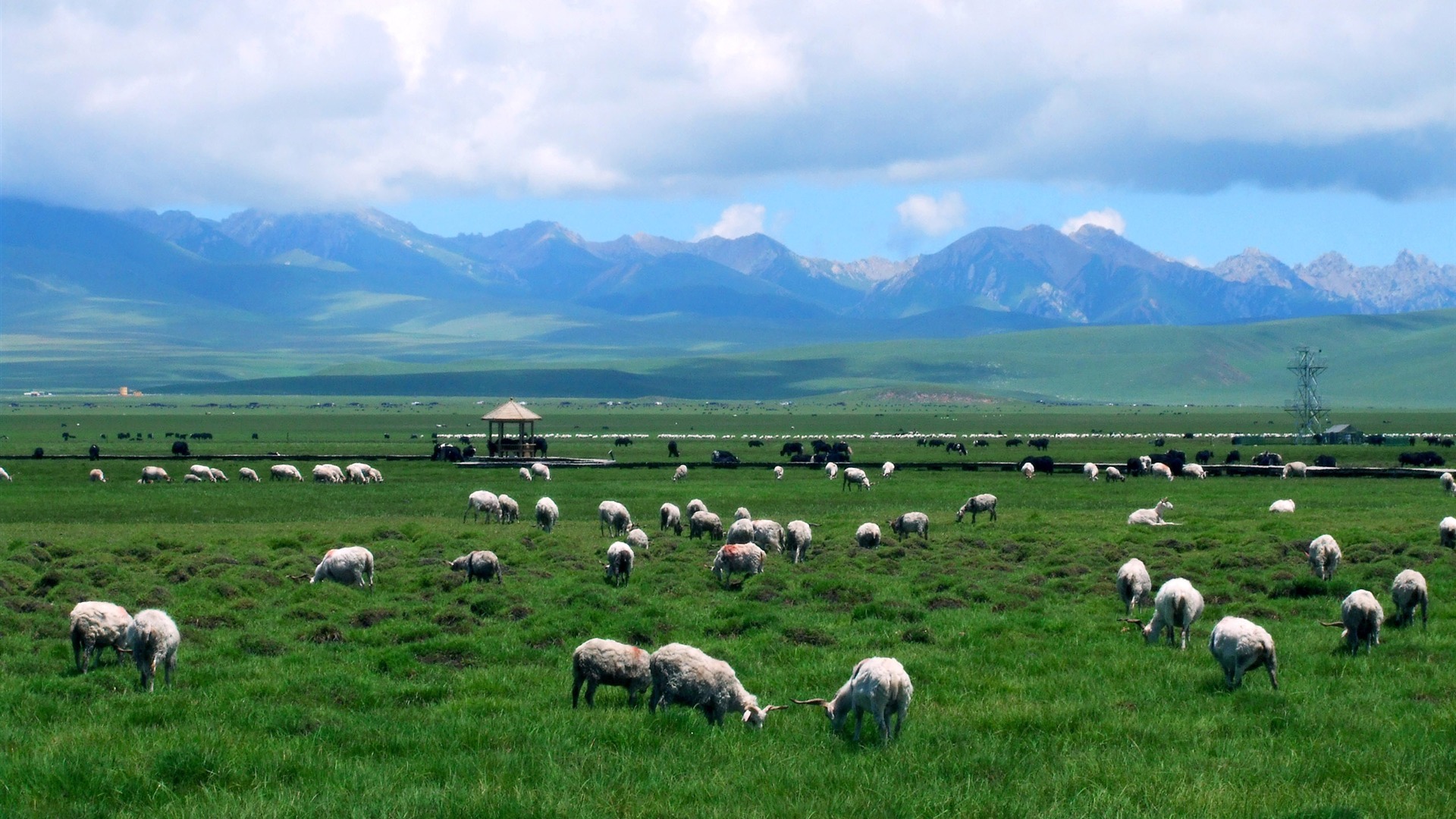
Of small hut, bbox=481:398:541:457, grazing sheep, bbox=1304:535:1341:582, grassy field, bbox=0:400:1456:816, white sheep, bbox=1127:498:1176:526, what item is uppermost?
small hut, bbox=481:398:541:457

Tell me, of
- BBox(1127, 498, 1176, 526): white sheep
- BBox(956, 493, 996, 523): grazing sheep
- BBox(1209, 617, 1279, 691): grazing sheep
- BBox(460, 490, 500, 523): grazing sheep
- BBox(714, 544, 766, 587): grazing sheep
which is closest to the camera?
BBox(1209, 617, 1279, 691): grazing sheep

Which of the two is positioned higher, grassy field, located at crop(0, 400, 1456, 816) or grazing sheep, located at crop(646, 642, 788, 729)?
grazing sheep, located at crop(646, 642, 788, 729)

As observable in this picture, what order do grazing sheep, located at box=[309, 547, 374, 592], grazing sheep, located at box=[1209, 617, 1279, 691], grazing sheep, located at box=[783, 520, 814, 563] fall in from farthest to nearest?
grazing sheep, located at box=[783, 520, 814, 563] → grazing sheep, located at box=[309, 547, 374, 592] → grazing sheep, located at box=[1209, 617, 1279, 691]

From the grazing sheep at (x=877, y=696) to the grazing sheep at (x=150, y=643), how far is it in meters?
7.15

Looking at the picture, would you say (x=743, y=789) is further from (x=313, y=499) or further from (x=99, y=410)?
(x=99, y=410)

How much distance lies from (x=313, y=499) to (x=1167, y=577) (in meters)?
31.4

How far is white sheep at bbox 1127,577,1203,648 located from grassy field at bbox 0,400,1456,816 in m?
0.37

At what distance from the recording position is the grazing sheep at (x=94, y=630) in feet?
48.1

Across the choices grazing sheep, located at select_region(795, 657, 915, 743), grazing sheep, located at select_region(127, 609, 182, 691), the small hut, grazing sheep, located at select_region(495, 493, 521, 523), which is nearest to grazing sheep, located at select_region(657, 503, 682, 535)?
grazing sheep, located at select_region(495, 493, 521, 523)

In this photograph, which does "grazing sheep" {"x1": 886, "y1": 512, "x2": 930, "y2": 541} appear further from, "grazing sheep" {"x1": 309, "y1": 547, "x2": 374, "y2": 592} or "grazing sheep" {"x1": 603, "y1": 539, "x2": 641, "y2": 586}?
"grazing sheep" {"x1": 309, "y1": 547, "x2": 374, "y2": 592}

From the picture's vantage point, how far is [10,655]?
15.3m

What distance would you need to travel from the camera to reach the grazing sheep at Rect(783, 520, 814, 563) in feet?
85.9

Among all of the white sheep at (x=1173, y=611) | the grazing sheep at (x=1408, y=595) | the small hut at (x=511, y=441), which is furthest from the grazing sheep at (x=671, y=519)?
the small hut at (x=511, y=441)

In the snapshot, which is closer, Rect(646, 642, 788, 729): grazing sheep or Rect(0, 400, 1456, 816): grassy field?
Rect(0, 400, 1456, 816): grassy field
